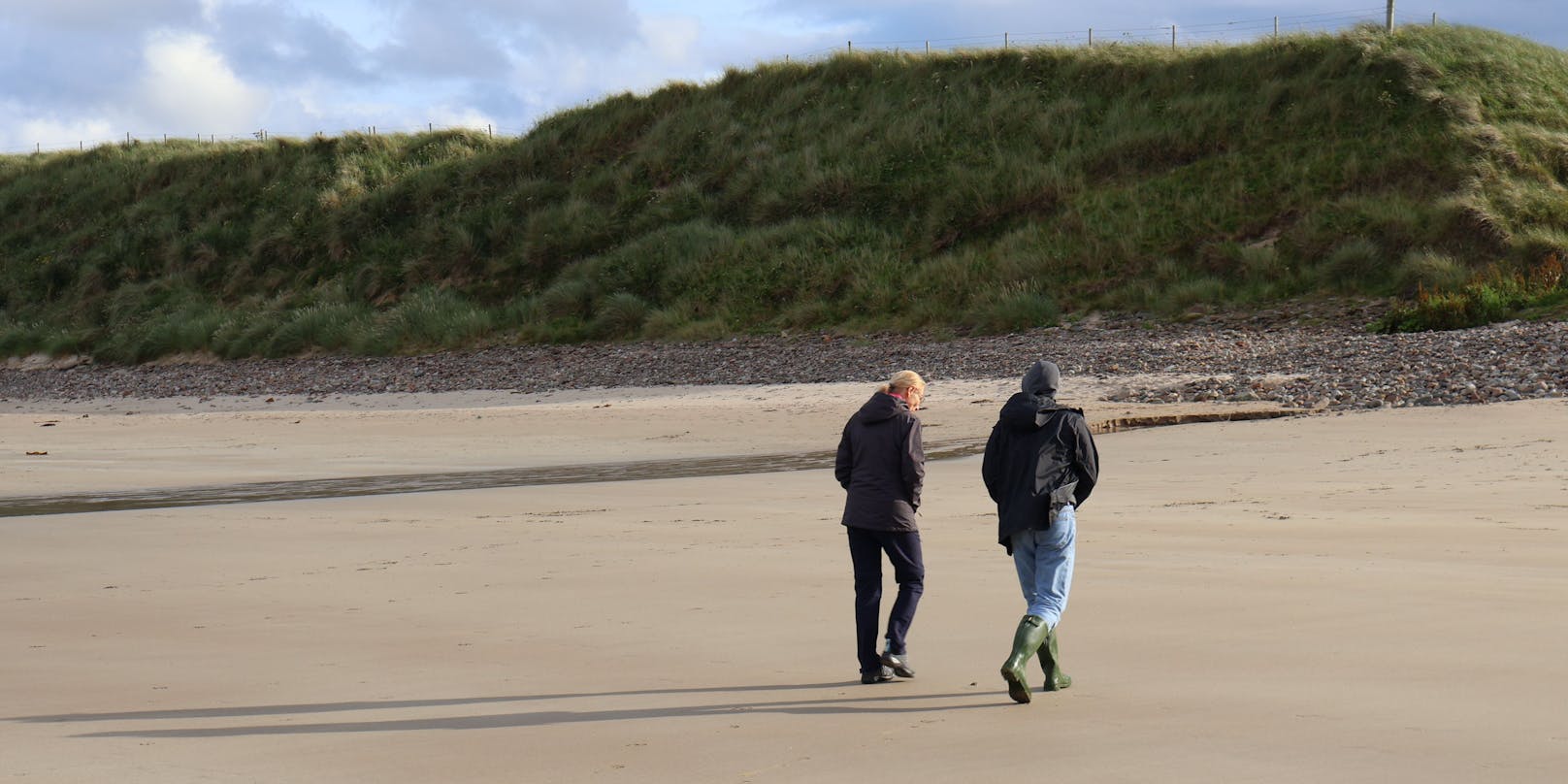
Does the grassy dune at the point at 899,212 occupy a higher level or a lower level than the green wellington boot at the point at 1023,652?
higher

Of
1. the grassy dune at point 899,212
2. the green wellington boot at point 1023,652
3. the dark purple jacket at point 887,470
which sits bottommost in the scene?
the green wellington boot at point 1023,652

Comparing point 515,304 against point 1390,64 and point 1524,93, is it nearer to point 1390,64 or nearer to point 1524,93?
point 1390,64

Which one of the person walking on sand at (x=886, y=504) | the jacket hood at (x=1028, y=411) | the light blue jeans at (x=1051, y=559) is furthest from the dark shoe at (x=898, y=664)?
the jacket hood at (x=1028, y=411)

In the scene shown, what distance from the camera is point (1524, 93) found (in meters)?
31.4

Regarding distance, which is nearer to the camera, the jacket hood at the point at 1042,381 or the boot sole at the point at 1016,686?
the boot sole at the point at 1016,686

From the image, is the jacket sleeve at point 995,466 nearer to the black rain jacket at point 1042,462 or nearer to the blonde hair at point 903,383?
the black rain jacket at point 1042,462

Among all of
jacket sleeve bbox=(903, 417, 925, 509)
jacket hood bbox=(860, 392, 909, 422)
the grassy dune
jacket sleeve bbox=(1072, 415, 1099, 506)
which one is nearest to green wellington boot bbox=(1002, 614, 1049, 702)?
jacket sleeve bbox=(1072, 415, 1099, 506)

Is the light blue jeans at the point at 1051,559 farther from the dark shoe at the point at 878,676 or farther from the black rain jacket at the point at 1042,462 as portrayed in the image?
the dark shoe at the point at 878,676

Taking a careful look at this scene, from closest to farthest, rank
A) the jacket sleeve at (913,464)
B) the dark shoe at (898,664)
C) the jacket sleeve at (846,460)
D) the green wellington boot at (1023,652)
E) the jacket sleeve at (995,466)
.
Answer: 1. the green wellington boot at (1023,652)
2. the jacket sleeve at (995,466)
3. the dark shoe at (898,664)
4. the jacket sleeve at (913,464)
5. the jacket sleeve at (846,460)

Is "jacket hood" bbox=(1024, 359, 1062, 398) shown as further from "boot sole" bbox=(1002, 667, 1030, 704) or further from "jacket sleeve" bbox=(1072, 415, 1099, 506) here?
"boot sole" bbox=(1002, 667, 1030, 704)

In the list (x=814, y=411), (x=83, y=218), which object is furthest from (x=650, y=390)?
(x=83, y=218)

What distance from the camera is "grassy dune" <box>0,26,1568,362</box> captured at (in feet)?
90.3

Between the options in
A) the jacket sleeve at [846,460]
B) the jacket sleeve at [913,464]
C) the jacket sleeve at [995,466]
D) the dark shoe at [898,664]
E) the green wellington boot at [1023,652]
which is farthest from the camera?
the jacket sleeve at [846,460]

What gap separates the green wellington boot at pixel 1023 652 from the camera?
17.9 ft
